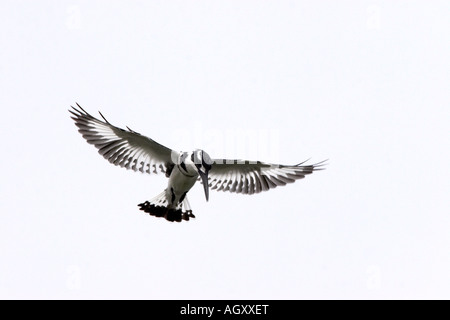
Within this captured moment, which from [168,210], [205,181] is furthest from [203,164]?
[168,210]

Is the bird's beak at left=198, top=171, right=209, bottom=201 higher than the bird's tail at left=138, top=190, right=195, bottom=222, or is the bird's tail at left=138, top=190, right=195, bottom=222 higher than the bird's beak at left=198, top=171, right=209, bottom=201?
the bird's beak at left=198, top=171, right=209, bottom=201

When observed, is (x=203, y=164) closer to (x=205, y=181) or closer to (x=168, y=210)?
(x=205, y=181)

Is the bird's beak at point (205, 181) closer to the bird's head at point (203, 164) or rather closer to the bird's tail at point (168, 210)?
the bird's head at point (203, 164)

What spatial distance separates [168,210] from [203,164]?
107cm

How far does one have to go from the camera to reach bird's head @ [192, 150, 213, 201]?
1570cm

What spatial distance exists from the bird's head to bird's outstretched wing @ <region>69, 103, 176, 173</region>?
44 centimetres

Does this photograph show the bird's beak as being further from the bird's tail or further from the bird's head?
the bird's tail

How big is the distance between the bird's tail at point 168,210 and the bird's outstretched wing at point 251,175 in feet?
1.66

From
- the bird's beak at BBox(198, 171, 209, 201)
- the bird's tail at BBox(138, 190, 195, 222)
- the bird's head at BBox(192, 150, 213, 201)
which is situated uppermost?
the bird's head at BBox(192, 150, 213, 201)

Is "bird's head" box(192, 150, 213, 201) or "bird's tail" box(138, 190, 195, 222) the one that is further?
"bird's tail" box(138, 190, 195, 222)

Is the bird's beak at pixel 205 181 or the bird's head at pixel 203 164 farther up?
the bird's head at pixel 203 164

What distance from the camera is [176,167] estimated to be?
1603 centimetres

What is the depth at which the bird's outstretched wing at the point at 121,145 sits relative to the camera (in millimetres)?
15773
